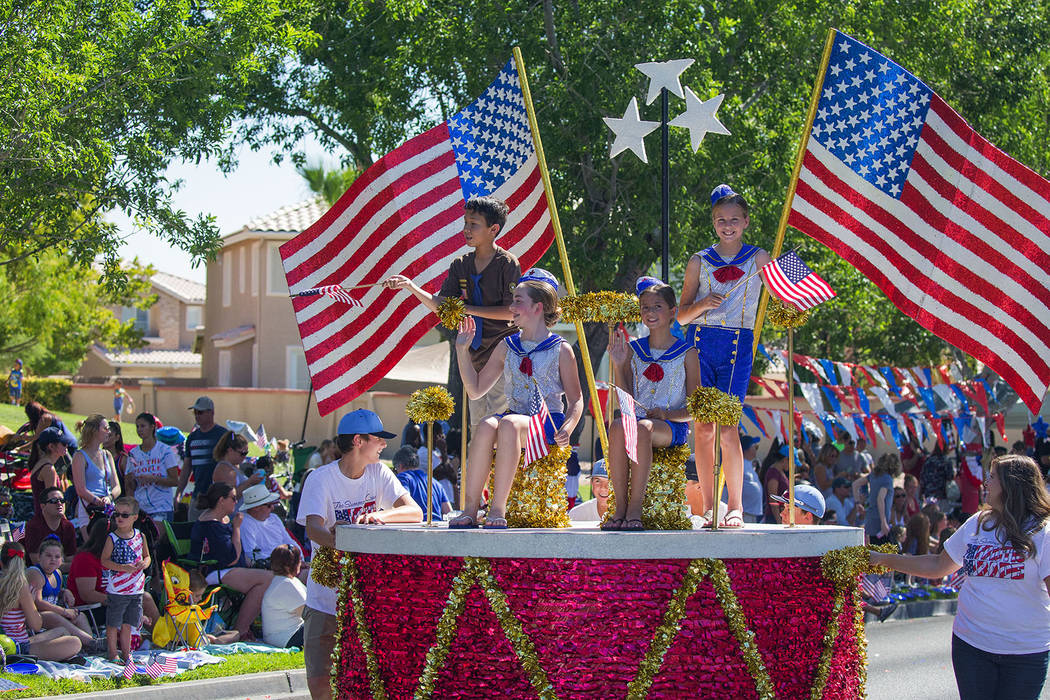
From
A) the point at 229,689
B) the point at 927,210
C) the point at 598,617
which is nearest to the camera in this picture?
the point at 598,617

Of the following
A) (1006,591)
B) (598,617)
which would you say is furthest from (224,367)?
(1006,591)

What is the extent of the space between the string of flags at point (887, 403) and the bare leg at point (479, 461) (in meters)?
13.1

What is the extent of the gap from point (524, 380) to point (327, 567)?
1.49 m

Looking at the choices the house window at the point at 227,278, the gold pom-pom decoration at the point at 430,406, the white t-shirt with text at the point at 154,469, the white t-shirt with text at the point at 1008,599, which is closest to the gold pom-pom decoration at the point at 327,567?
Result: the gold pom-pom decoration at the point at 430,406

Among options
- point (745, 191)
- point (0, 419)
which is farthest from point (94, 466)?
point (0, 419)

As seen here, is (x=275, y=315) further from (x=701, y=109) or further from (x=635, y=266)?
(x=701, y=109)

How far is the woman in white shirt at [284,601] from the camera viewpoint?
37.0ft

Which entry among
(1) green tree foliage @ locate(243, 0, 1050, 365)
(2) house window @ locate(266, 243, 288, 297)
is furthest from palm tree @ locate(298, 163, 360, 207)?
(1) green tree foliage @ locate(243, 0, 1050, 365)

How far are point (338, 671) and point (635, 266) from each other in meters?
13.8

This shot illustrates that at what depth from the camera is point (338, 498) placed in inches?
283

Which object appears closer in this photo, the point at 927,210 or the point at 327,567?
the point at 327,567

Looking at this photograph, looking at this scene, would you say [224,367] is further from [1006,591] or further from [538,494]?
[1006,591]

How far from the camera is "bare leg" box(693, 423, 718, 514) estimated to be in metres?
6.85

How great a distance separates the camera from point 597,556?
18.0 ft
